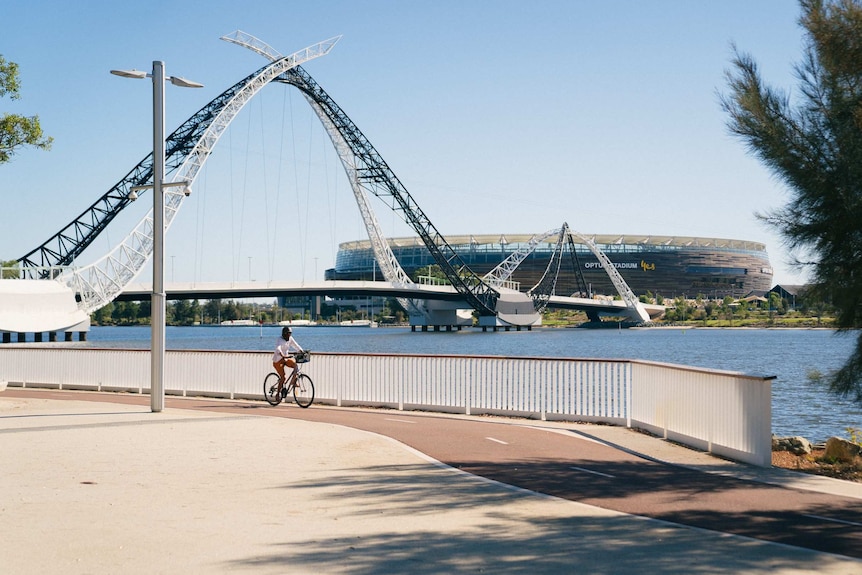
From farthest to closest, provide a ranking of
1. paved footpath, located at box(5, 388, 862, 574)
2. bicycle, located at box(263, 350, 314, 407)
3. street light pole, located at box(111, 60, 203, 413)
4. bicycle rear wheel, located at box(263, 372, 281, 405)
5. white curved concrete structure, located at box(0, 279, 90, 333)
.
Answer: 1. white curved concrete structure, located at box(0, 279, 90, 333)
2. bicycle rear wheel, located at box(263, 372, 281, 405)
3. bicycle, located at box(263, 350, 314, 407)
4. street light pole, located at box(111, 60, 203, 413)
5. paved footpath, located at box(5, 388, 862, 574)

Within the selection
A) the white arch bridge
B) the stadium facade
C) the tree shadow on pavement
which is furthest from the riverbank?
the stadium facade

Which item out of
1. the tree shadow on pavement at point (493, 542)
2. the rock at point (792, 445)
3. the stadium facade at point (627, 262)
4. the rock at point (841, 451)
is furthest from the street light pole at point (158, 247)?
the stadium facade at point (627, 262)

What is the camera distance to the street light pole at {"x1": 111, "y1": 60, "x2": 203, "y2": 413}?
18766mm

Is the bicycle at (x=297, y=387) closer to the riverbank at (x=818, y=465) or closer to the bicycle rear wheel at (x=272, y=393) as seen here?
the bicycle rear wheel at (x=272, y=393)

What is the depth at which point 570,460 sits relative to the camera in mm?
12727

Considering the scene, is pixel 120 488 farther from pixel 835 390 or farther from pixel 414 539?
pixel 835 390

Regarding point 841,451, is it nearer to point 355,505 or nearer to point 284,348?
point 355,505

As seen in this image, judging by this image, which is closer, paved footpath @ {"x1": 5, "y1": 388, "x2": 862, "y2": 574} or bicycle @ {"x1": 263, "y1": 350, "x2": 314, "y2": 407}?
paved footpath @ {"x1": 5, "y1": 388, "x2": 862, "y2": 574}

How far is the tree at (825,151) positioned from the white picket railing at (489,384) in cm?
155

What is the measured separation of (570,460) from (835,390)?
3520mm

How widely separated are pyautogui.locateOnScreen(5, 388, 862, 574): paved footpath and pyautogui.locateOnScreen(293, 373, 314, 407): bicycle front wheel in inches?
185

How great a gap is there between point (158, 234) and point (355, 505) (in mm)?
11378

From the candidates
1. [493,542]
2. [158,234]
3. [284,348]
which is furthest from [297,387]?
[493,542]

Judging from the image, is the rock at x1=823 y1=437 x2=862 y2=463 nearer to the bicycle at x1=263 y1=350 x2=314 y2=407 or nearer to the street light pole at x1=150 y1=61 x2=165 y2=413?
the bicycle at x1=263 y1=350 x2=314 y2=407
